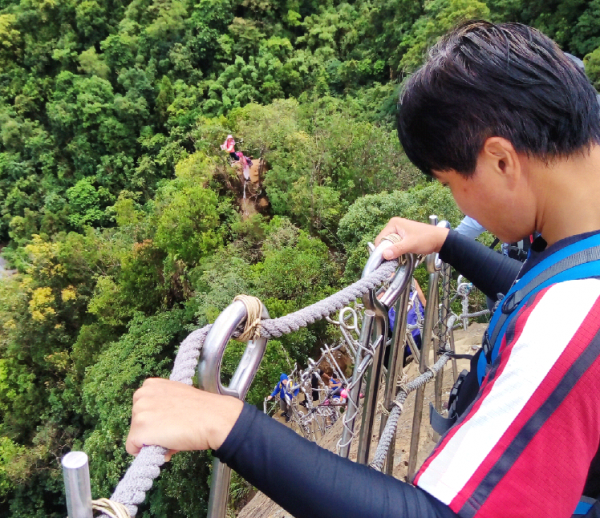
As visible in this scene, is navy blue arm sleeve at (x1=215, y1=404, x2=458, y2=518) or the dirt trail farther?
the dirt trail

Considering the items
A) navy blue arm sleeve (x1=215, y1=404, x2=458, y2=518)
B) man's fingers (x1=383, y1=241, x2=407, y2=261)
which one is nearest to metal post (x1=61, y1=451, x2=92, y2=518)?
navy blue arm sleeve (x1=215, y1=404, x2=458, y2=518)

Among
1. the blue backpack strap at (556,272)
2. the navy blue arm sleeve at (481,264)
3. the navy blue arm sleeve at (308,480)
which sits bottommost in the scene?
the navy blue arm sleeve at (481,264)

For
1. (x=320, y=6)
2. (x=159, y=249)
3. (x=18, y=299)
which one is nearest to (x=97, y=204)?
(x=18, y=299)

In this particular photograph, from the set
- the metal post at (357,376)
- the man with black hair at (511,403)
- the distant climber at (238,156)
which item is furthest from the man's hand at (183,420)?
the distant climber at (238,156)

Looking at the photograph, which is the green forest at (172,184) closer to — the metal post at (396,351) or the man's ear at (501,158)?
the man's ear at (501,158)

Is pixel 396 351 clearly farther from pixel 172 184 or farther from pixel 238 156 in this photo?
pixel 172 184

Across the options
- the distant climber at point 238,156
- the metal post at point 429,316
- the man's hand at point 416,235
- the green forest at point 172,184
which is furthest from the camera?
the distant climber at point 238,156

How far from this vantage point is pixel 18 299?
12109mm

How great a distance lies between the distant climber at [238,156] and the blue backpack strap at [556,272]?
11809mm

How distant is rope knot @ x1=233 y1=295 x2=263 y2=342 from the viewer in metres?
0.72

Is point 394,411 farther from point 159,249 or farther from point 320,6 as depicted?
point 320,6

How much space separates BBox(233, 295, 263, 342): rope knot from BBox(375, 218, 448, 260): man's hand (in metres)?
0.57

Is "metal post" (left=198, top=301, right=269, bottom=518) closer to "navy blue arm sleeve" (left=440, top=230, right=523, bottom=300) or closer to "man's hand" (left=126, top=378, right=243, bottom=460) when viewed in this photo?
"man's hand" (left=126, top=378, right=243, bottom=460)

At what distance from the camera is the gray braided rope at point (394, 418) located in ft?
3.87
